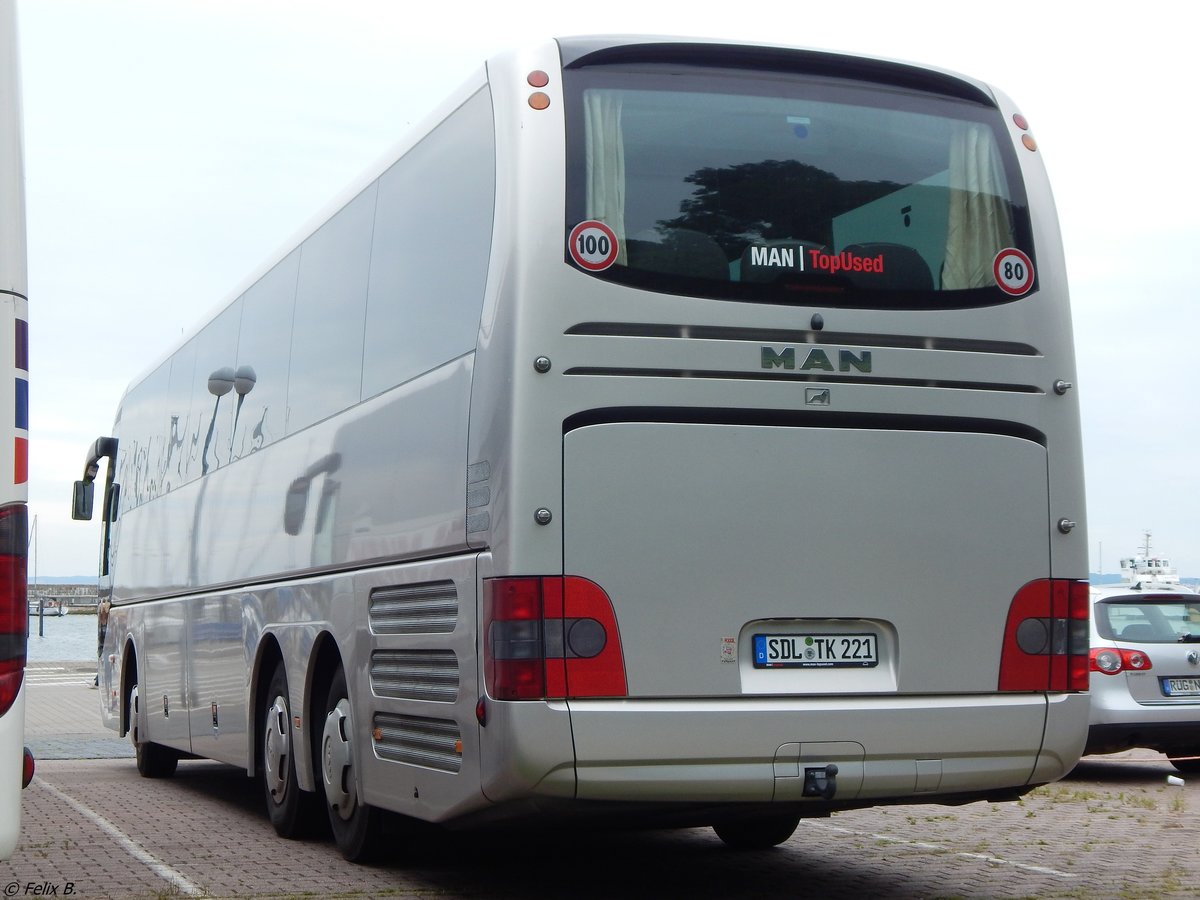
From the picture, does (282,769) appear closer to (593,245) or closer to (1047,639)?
(593,245)

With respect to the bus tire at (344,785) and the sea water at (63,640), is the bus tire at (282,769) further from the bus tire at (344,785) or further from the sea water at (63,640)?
the sea water at (63,640)

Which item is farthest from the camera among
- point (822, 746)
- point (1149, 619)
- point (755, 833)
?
point (1149, 619)

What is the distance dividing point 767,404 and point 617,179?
1.13 meters

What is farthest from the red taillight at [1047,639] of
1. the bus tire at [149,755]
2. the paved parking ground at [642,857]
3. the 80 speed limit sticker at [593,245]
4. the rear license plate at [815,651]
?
the bus tire at [149,755]

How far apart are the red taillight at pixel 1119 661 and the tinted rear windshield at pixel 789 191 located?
24.9ft

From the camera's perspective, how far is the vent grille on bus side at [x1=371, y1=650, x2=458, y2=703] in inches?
306

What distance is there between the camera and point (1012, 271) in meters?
8.09

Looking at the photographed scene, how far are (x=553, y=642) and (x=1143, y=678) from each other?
9.11m

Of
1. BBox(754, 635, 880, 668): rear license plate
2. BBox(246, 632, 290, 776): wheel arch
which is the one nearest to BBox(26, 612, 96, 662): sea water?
BBox(754, 635, 880, 668): rear license plate

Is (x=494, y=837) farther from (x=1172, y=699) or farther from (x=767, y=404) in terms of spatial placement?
(x=1172, y=699)

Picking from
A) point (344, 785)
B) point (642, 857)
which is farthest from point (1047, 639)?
point (344, 785)

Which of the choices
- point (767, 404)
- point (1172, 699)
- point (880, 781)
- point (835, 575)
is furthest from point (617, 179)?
point (1172, 699)

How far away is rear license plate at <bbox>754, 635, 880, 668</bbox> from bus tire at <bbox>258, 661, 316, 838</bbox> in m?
4.04

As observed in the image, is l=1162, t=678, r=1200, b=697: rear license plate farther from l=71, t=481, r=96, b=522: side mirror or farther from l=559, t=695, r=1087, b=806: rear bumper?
l=71, t=481, r=96, b=522: side mirror
